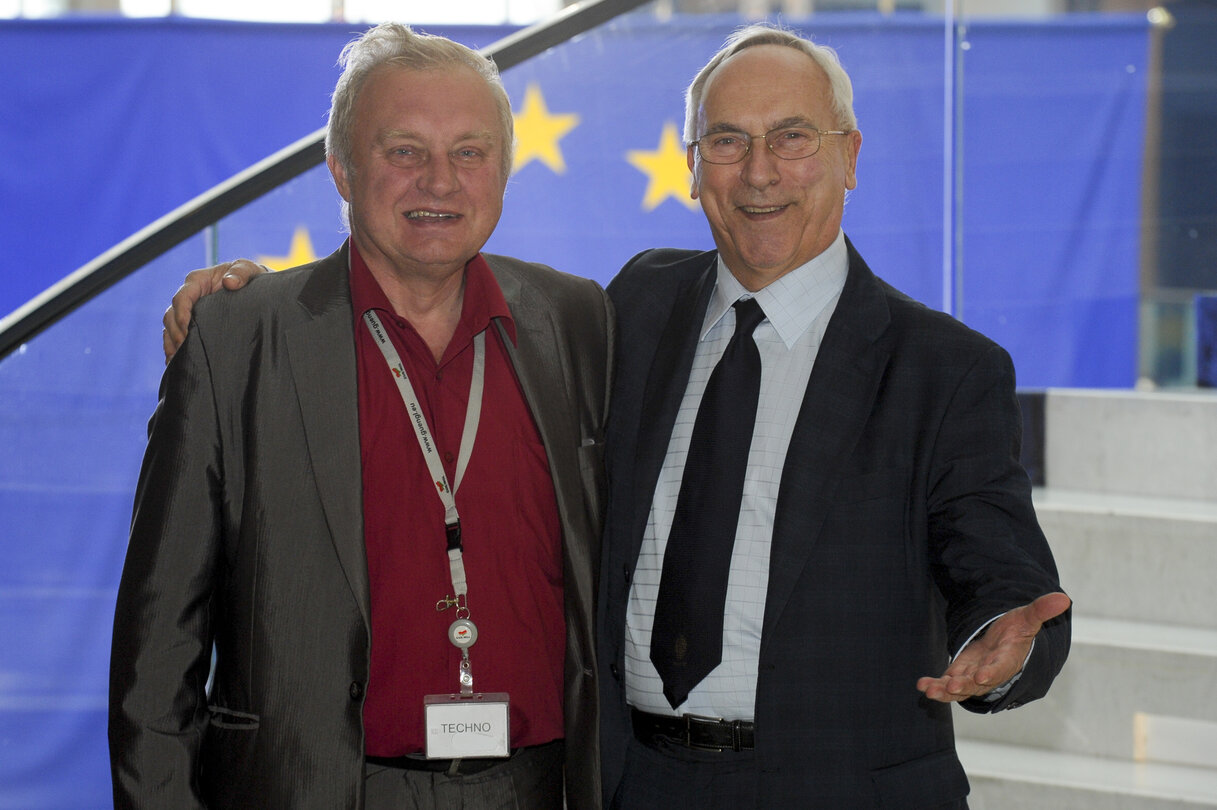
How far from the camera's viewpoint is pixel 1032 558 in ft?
5.26

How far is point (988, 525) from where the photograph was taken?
163cm

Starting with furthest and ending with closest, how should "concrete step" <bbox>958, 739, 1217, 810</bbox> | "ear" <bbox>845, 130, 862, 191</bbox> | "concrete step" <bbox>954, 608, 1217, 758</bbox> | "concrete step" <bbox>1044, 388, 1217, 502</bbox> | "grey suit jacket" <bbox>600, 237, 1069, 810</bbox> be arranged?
"concrete step" <bbox>1044, 388, 1217, 502</bbox> → "concrete step" <bbox>954, 608, 1217, 758</bbox> → "concrete step" <bbox>958, 739, 1217, 810</bbox> → "ear" <bbox>845, 130, 862, 191</bbox> → "grey suit jacket" <bbox>600, 237, 1069, 810</bbox>

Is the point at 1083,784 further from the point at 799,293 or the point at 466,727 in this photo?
the point at 466,727

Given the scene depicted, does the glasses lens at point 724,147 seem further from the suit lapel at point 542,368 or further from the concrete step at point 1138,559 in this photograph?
the concrete step at point 1138,559

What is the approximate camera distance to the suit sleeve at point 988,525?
1.50m

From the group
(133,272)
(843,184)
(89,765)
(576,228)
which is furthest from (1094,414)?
(89,765)

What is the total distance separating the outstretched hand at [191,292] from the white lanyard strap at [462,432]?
22cm

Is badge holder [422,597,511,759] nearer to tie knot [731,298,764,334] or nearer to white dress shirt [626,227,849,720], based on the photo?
white dress shirt [626,227,849,720]

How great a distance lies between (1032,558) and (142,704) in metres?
1.33

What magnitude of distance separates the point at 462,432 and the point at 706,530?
0.43 metres

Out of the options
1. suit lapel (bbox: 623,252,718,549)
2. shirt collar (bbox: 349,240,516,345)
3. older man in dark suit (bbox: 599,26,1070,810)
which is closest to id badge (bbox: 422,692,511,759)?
older man in dark suit (bbox: 599,26,1070,810)

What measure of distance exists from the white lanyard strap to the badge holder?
5 centimetres

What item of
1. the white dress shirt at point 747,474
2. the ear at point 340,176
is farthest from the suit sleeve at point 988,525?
the ear at point 340,176

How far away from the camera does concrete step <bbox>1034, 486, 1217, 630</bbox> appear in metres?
3.32
